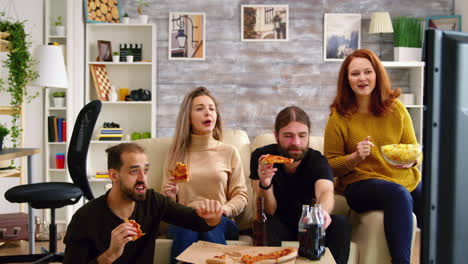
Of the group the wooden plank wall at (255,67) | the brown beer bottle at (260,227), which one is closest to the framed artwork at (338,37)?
the wooden plank wall at (255,67)

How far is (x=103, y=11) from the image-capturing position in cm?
526

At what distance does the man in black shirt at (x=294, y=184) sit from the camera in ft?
7.97

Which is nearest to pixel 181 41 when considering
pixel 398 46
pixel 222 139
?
pixel 398 46

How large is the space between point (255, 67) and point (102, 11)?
5.41 ft

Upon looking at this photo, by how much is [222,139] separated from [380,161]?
3.01 feet

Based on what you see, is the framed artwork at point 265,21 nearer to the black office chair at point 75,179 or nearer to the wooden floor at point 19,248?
the black office chair at point 75,179

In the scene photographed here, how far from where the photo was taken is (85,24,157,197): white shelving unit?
17.5 ft

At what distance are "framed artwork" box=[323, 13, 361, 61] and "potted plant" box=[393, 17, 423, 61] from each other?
389 mm

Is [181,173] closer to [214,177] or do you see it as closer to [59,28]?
[214,177]

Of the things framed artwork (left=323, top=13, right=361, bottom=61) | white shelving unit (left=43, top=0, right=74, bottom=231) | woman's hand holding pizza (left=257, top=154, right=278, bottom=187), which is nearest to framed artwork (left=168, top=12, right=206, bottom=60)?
white shelving unit (left=43, top=0, right=74, bottom=231)

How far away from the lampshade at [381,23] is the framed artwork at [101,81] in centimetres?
271

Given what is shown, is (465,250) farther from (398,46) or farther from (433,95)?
(398,46)

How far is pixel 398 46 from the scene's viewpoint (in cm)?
519

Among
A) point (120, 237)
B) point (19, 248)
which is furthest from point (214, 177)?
point (19, 248)
